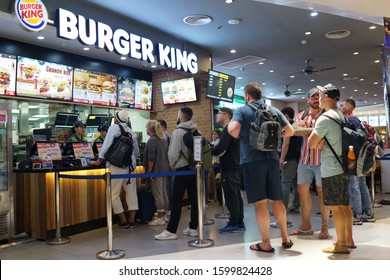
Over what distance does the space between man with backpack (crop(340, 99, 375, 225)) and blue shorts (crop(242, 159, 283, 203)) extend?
1.77 m

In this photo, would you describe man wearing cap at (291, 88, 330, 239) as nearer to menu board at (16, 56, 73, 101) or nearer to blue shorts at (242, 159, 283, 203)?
blue shorts at (242, 159, 283, 203)

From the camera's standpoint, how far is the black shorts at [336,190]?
10.7 ft

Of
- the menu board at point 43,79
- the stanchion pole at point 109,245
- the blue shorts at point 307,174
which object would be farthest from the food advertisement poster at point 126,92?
the blue shorts at point 307,174

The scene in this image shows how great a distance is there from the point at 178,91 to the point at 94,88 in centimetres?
209

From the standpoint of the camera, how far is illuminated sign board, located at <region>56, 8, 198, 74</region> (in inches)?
217

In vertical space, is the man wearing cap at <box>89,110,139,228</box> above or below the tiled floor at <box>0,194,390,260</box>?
above

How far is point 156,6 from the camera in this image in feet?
19.9

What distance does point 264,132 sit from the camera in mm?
3307

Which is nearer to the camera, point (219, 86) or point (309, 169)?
point (309, 169)

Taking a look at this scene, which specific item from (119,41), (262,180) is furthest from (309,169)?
(119,41)

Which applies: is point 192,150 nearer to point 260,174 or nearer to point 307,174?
point 260,174

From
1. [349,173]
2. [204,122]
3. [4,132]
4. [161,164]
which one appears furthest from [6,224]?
[204,122]

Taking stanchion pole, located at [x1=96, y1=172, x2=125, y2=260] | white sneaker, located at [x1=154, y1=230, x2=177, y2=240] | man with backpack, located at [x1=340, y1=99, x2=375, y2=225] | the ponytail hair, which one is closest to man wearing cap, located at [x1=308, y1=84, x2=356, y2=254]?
man with backpack, located at [x1=340, y1=99, x2=375, y2=225]
